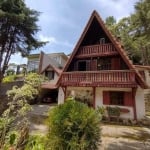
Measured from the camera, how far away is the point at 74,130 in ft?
16.8

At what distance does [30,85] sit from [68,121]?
222 centimetres

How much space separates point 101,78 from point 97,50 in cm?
294

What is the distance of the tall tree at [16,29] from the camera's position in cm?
1656

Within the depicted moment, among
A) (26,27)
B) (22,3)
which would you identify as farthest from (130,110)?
(22,3)

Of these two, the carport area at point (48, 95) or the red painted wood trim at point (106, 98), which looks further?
the carport area at point (48, 95)

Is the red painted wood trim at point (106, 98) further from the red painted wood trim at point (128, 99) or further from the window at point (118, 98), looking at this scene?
the red painted wood trim at point (128, 99)

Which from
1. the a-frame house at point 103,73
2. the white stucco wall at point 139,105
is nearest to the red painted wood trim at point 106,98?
the a-frame house at point 103,73

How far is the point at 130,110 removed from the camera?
1391 cm

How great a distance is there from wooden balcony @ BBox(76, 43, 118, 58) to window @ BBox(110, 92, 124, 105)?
358 cm

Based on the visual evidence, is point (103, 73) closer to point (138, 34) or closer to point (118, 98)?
point (118, 98)

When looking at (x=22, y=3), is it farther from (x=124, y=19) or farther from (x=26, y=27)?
(x=124, y=19)

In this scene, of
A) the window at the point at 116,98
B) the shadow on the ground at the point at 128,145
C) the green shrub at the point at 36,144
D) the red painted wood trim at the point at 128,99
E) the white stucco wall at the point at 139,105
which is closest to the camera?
the green shrub at the point at 36,144

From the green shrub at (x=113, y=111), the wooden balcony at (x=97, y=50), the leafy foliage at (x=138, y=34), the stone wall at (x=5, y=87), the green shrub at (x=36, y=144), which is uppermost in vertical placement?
the leafy foliage at (x=138, y=34)

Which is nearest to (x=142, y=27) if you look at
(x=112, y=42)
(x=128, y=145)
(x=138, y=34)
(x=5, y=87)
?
(x=138, y=34)
